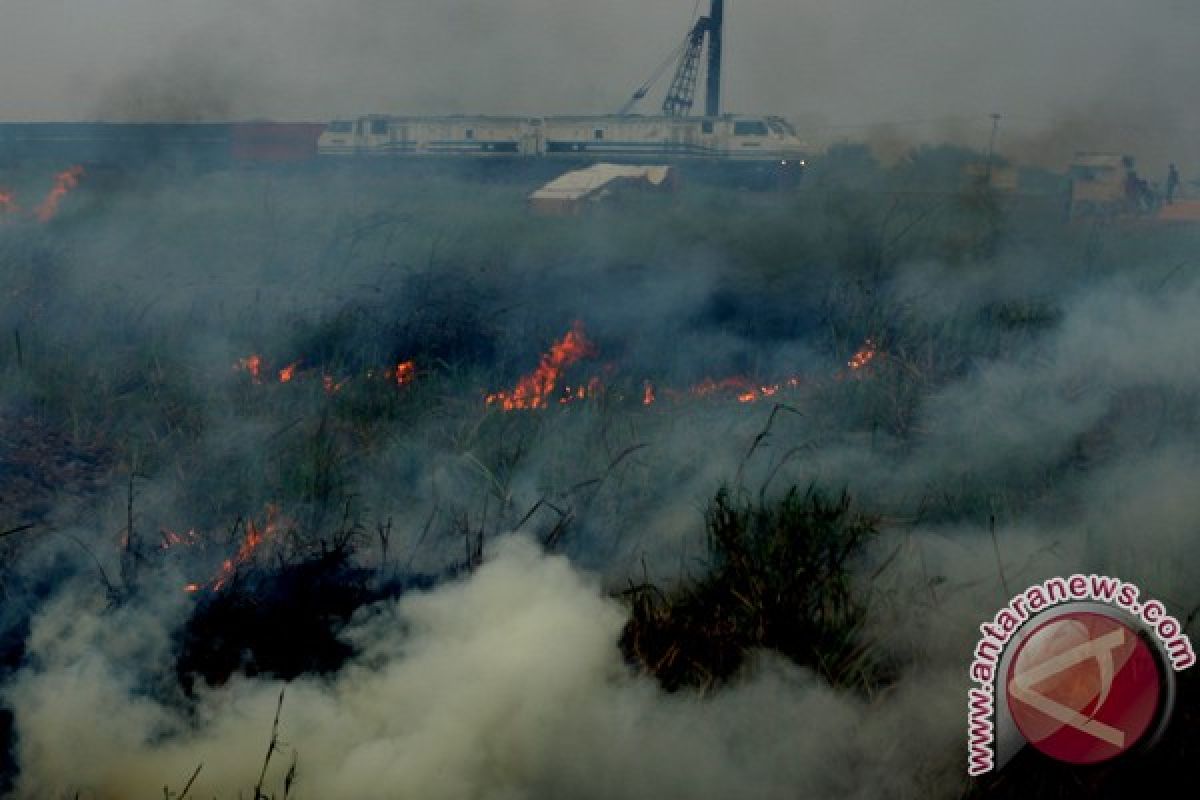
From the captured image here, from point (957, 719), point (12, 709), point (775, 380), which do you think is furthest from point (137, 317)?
point (957, 719)

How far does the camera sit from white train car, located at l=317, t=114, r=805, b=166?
2252 centimetres

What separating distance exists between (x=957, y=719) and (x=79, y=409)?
13.2 feet

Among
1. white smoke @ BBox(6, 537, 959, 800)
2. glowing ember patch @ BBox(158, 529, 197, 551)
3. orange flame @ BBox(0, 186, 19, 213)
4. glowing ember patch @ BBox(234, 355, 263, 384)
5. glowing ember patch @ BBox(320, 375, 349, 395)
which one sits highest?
orange flame @ BBox(0, 186, 19, 213)

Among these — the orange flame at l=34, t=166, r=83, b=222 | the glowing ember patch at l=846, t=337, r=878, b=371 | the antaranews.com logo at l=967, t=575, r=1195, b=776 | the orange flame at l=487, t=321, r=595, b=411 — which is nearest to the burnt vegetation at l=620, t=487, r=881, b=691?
the antaranews.com logo at l=967, t=575, r=1195, b=776

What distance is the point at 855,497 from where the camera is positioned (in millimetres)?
4508

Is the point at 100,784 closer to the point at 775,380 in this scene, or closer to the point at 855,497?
the point at 855,497

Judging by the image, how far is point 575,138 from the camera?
2414cm

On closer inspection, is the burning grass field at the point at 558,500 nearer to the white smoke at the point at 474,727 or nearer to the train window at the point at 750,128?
the white smoke at the point at 474,727

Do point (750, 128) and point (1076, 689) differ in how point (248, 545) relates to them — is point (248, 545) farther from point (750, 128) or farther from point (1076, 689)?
point (750, 128)

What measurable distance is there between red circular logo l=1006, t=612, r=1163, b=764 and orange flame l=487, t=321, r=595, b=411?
3.32 metres

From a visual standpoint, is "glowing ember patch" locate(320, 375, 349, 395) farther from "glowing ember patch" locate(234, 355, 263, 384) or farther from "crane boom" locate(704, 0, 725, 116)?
"crane boom" locate(704, 0, 725, 116)

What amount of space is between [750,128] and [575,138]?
3644 millimetres

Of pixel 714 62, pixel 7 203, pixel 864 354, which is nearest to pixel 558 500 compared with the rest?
pixel 864 354

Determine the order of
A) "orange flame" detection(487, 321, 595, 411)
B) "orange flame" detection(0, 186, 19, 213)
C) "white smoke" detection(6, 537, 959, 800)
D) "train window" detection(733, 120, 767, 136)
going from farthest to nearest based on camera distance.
Answer: "train window" detection(733, 120, 767, 136) → "orange flame" detection(0, 186, 19, 213) → "orange flame" detection(487, 321, 595, 411) → "white smoke" detection(6, 537, 959, 800)
